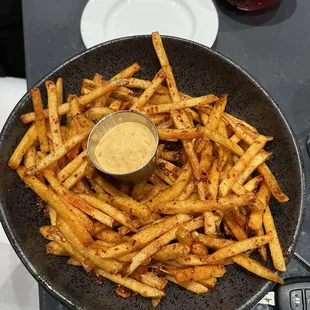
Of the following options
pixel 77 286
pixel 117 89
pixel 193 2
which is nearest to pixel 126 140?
pixel 117 89

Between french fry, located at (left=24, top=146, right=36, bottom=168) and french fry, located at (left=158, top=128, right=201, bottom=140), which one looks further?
french fry, located at (left=24, top=146, right=36, bottom=168)

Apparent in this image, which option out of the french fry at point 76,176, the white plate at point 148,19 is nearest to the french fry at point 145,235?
the french fry at point 76,176

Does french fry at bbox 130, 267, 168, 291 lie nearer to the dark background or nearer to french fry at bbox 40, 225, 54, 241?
french fry at bbox 40, 225, 54, 241

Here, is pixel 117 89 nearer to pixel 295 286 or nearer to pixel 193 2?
pixel 193 2

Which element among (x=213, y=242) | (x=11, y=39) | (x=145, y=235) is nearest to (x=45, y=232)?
(x=145, y=235)

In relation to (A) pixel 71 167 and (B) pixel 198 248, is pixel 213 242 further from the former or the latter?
(A) pixel 71 167

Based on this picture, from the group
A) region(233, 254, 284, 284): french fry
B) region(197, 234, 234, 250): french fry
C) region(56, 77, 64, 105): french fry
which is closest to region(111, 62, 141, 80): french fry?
region(56, 77, 64, 105): french fry
